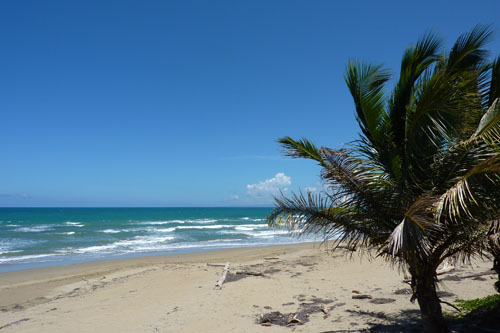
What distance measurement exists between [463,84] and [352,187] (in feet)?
5.83

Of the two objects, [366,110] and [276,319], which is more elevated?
[366,110]

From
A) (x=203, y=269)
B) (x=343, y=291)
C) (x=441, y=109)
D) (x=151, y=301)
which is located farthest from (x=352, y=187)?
(x=203, y=269)

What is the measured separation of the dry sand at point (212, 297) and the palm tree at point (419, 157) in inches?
97.4

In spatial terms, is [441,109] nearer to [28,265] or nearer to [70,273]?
[70,273]

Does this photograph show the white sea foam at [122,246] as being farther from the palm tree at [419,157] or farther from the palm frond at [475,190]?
the palm frond at [475,190]

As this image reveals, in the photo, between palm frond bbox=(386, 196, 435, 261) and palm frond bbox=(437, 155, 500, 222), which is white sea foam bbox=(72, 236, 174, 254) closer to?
palm frond bbox=(386, 196, 435, 261)

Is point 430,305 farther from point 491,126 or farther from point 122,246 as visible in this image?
point 122,246

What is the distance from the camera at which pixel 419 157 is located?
4.35 metres

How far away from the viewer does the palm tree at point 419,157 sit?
3.97 metres

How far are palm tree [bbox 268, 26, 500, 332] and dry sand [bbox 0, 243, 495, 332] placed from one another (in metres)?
2.47

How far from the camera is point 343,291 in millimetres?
9047

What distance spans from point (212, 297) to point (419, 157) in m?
6.65

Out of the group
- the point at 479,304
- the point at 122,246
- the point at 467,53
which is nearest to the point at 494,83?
the point at 467,53

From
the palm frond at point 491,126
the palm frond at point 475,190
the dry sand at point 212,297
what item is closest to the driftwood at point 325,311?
the dry sand at point 212,297
